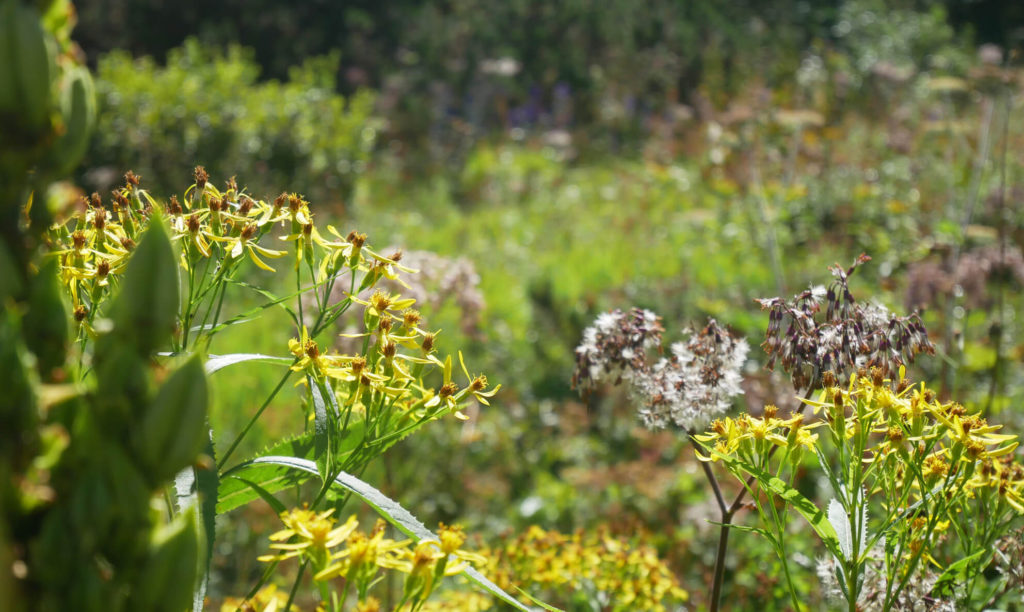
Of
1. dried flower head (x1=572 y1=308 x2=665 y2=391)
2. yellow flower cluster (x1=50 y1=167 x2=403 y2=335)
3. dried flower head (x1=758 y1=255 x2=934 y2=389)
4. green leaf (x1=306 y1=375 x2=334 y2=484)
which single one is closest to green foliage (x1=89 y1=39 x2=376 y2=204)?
yellow flower cluster (x1=50 y1=167 x2=403 y2=335)

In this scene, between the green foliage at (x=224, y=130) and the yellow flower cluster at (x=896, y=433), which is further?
the green foliage at (x=224, y=130)

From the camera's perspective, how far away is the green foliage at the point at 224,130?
700 cm

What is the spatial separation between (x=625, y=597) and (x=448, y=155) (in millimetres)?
7863

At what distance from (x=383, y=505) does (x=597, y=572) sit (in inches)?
42.1

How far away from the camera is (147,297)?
688 mm

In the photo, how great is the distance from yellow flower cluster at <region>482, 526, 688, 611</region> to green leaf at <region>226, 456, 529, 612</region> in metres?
0.74

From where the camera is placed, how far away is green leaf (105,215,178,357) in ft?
2.25

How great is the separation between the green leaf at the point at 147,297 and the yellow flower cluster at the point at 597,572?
1.42m

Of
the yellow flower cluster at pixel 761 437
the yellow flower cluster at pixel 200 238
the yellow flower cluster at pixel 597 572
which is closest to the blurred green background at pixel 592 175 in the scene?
the yellow flower cluster at pixel 597 572

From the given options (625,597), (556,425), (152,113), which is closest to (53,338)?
(625,597)

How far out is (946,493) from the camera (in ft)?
4.49

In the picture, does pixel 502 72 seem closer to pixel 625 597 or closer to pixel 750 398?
pixel 750 398

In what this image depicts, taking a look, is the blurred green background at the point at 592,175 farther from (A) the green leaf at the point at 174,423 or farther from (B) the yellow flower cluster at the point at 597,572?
(A) the green leaf at the point at 174,423

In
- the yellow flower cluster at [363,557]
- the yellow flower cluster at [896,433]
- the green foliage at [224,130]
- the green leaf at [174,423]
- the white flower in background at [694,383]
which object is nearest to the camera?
the green leaf at [174,423]
